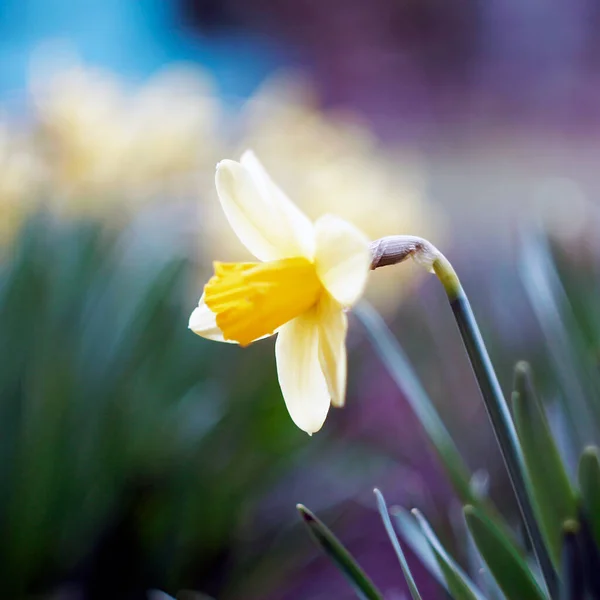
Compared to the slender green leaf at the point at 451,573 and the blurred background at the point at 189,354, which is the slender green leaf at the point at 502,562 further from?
the blurred background at the point at 189,354

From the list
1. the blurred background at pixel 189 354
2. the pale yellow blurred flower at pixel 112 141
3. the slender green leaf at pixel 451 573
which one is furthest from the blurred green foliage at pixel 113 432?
the slender green leaf at pixel 451 573

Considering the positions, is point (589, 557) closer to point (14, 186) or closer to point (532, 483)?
point (532, 483)

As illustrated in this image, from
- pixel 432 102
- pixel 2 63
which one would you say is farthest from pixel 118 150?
pixel 432 102

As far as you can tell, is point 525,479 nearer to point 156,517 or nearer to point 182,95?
point 156,517

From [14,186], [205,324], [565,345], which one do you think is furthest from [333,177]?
[205,324]

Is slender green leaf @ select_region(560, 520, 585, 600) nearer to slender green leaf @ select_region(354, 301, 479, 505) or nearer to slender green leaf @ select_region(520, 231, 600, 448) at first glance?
slender green leaf @ select_region(354, 301, 479, 505)

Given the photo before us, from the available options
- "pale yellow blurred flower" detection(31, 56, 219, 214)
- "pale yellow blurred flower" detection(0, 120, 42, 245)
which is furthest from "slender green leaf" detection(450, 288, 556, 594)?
"pale yellow blurred flower" detection(31, 56, 219, 214)
